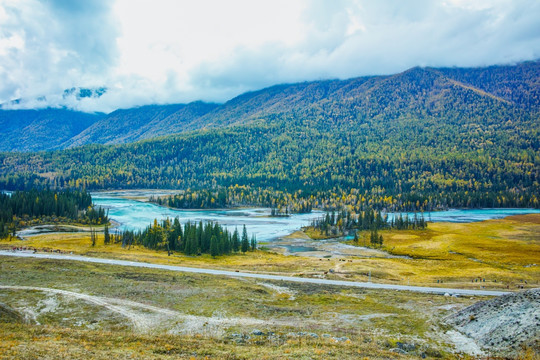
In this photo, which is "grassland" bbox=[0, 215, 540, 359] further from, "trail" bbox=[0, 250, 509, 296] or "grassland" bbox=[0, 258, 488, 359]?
"trail" bbox=[0, 250, 509, 296]

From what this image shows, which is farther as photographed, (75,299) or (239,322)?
(75,299)

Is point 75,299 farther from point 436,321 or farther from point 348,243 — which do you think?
point 348,243

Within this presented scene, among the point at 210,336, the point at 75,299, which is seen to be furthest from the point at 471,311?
the point at 75,299

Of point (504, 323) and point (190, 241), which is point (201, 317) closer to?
point (504, 323)

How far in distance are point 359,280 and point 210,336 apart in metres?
43.1

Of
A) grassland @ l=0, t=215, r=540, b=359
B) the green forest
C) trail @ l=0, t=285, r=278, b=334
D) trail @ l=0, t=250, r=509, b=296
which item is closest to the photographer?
grassland @ l=0, t=215, r=540, b=359

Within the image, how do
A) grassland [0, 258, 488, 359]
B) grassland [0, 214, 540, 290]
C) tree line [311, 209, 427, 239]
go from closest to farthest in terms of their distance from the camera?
grassland [0, 258, 488, 359]
grassland [0, 214, 540, 290]
tree line [311, 209, 427, 239]

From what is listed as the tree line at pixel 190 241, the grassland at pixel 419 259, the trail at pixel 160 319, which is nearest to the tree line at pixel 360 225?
the grassland at pixel 419 259

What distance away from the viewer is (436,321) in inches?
1682

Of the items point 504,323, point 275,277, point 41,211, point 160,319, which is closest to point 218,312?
point 160,319

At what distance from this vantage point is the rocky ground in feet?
107

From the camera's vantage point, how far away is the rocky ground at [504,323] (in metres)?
32.5

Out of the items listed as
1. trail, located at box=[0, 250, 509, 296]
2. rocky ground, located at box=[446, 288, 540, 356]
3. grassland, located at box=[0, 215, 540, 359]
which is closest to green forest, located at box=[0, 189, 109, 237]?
trail, located at box=[0, 250, 509, 296]

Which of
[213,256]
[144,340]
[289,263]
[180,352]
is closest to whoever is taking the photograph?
[180,352]
